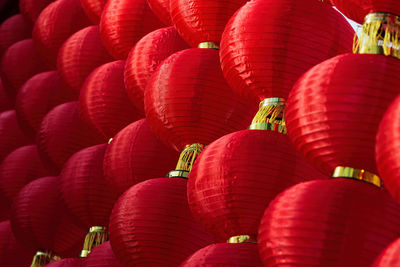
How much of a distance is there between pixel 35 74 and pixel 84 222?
0.68 m

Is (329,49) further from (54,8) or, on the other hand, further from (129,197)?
(54,8)

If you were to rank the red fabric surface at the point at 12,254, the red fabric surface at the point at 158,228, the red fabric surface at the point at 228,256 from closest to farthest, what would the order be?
the red fabric surface at the point at 228,256
the red fabric surface at the point at 158,228
the red fabric surface at the point at 12,254

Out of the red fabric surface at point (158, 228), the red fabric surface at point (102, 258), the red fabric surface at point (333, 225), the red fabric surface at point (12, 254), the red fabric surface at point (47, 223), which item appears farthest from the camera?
the red fabric surface at point (12, 254)

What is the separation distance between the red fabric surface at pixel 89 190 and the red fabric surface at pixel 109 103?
5 cm

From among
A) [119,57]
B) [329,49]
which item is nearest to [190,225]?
[329,49]

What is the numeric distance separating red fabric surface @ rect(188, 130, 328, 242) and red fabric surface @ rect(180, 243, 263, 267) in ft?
0.10

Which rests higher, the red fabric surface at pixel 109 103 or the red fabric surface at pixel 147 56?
the red fabric surface at pixel 147 56

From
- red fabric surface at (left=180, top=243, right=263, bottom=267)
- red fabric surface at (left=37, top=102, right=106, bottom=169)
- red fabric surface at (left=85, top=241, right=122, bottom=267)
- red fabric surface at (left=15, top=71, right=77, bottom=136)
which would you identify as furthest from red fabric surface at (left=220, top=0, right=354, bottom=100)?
red fabric surface at (left=15, top=71, right=77, bottom=136)

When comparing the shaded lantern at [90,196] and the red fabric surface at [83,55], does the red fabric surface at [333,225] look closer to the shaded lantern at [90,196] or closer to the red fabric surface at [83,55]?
the shaded lantern at [90,196]

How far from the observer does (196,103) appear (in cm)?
106

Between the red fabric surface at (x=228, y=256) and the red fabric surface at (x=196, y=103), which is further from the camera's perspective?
the red fabric surface at (x=196, y=103)

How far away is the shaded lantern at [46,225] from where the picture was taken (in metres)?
1.47

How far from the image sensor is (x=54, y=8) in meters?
1.74

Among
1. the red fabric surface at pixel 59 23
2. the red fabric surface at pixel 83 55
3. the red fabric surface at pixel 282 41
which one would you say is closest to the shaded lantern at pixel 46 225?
the red fabric surface at pixel 83 55
